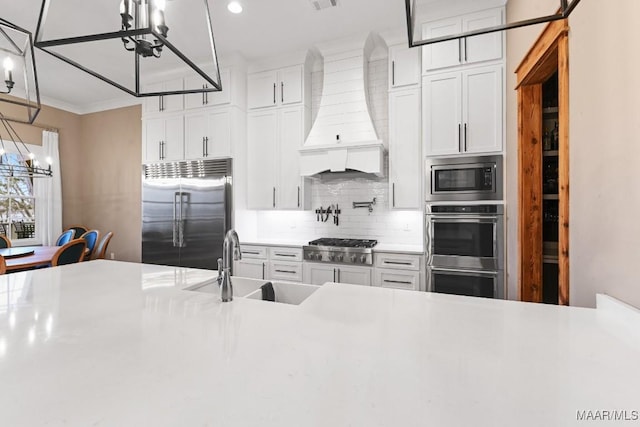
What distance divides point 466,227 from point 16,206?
6.48 m

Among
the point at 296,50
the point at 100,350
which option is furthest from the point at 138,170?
the point at 100,350

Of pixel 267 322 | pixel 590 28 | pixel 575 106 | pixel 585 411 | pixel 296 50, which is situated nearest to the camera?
pixel 585 411

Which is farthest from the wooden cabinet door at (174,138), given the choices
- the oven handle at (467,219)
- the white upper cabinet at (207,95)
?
the oven handle at (467,219)

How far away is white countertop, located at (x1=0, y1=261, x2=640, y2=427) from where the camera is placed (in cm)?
59

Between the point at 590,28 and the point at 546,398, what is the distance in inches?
60.9

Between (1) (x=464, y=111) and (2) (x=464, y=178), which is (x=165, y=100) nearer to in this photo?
(1) (x=464, y=111)

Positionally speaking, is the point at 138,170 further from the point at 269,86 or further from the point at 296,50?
the point at 296,50

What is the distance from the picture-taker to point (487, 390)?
25.6 inches

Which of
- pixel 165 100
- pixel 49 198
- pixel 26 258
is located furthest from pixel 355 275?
pixel 49 198

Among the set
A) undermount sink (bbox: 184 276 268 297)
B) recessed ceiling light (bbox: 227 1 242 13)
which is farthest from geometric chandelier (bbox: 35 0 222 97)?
undermount sink (bbox: 184 276 268 297)

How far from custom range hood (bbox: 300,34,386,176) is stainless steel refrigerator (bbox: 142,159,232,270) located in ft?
3.79

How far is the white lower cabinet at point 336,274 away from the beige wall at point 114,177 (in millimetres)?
3407

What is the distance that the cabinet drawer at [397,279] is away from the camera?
2.92 metres

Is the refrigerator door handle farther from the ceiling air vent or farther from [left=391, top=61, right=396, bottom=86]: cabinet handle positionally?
[left=391, top=61, right=396, bottom=86]: cabinet handle
